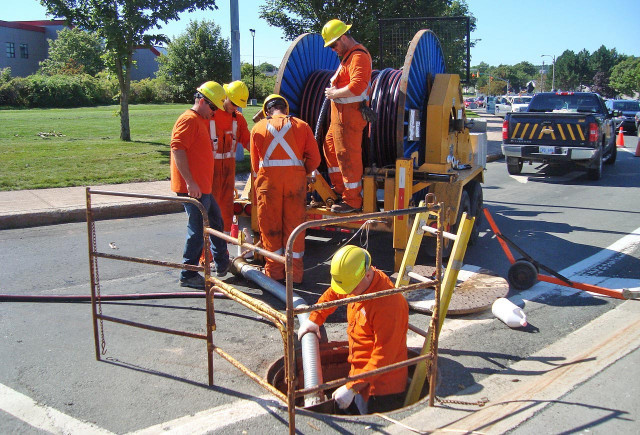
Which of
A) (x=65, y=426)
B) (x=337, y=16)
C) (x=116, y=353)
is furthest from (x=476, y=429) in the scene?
(x=337, y=16)

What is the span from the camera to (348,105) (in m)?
6.23

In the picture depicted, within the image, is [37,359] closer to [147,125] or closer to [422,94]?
[422,94]

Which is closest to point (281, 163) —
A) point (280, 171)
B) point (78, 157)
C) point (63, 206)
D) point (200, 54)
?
point (280, 171)

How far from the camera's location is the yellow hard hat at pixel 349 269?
3576mm

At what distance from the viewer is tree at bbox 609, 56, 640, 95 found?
63.9 metres

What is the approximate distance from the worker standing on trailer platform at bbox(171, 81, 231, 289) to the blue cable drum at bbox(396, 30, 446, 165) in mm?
1922

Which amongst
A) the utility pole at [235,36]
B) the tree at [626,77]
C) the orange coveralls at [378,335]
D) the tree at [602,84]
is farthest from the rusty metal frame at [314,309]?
the tree at [602,84]

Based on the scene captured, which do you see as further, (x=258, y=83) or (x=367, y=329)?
(x=258, y=83)

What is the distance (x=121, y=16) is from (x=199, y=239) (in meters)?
10.1

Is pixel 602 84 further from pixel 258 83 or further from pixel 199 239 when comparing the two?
pixel 199 239

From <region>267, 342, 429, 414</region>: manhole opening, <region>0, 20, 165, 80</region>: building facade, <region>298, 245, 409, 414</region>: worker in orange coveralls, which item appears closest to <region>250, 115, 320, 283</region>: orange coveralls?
<region>267, 342, 429, 414</region>: manhole opening

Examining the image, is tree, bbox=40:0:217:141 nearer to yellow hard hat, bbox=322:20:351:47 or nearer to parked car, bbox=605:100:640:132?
yellow hard hat, bbox=322:20:351:47

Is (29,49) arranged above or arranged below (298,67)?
above

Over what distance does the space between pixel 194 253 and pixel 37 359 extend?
1909mm
